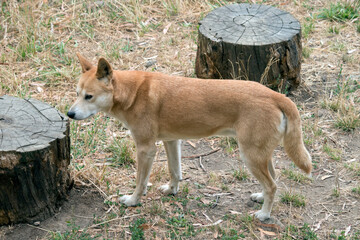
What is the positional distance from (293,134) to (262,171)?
487 mm

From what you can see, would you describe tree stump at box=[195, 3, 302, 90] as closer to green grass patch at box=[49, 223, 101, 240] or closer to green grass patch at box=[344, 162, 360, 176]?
green grass patch at box=[344, 162, 360, 176]

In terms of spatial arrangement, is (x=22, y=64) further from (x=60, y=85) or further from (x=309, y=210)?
(x=309, y=210)

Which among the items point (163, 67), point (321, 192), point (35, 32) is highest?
point (35, 32)

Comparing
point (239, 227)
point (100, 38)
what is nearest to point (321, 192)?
point (239, 227)

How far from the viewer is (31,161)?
4.66m

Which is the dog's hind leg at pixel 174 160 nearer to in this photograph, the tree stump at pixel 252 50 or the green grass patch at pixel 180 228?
the green grass patch at pixel 180 228

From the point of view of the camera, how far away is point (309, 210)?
5.36m

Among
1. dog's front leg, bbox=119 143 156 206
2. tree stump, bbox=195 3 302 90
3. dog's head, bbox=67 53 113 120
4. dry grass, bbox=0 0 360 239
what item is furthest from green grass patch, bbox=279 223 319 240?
tree stump, bbox=195 3 302 90

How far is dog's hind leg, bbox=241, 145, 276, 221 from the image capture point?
15.8 ft

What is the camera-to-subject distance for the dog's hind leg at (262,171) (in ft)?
15.8

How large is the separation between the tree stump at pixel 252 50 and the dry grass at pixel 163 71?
2.04 ft

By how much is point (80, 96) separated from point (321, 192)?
3.00 m

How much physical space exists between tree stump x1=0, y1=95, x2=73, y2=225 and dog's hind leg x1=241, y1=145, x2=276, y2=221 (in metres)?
1.88

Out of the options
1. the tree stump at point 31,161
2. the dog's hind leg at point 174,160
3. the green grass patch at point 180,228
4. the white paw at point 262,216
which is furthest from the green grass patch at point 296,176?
the tree stump at point 31,161
